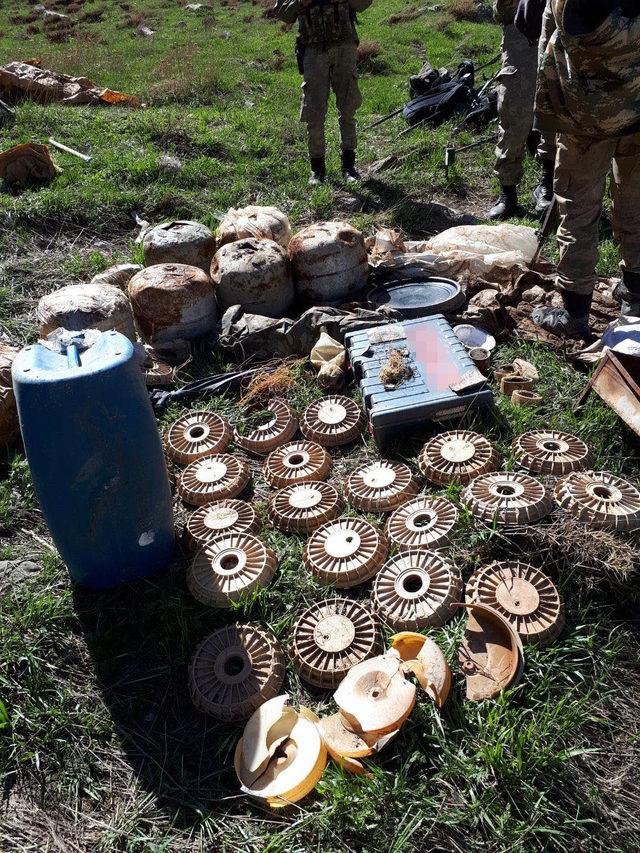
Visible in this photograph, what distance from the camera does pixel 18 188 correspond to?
729cm

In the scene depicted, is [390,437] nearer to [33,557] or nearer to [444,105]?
[33,557]

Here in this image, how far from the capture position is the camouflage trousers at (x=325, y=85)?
7.28m

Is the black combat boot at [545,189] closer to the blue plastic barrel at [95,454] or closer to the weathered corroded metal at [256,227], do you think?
the weathered corroded metal at [256,227]

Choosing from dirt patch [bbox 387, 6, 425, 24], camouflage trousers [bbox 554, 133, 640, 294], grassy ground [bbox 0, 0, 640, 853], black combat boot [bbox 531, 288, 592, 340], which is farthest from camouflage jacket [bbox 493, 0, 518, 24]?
dirt patch [bbox 387, 6, 425, 24]

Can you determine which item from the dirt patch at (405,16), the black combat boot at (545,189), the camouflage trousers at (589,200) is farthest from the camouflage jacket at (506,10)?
the dirt patch at (405,16)

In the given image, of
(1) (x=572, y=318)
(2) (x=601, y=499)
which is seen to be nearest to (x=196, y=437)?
(2) (x=601, y=499)

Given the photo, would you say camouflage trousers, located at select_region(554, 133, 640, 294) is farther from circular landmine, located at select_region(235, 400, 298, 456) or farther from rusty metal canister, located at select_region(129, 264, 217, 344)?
rusty metal canister, located at select_region(129, 264, 217, 344)

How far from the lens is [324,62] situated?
7.30 meters

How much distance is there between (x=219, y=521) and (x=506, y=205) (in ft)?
16.1

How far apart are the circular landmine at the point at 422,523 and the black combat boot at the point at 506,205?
4368 mm

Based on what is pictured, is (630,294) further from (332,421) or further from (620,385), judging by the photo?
(332,421)

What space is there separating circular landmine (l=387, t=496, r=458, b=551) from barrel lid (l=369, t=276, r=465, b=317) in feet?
6.09

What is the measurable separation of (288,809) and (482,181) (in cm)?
713

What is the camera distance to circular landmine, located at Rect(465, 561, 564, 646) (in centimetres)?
256
